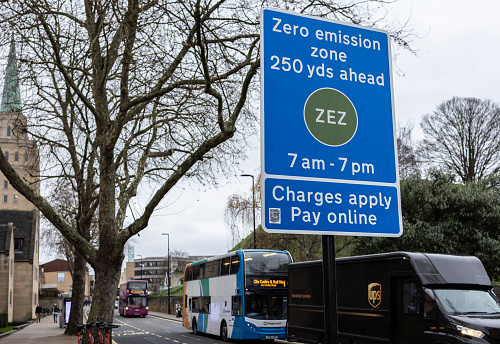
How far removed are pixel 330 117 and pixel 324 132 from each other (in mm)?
113

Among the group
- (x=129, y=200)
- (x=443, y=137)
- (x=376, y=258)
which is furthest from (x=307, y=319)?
(x=443, y=137)

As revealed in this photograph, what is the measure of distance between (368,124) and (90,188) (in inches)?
919

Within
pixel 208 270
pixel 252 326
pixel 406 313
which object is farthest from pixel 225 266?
pixel 406 313

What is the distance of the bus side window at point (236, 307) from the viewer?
25.5m

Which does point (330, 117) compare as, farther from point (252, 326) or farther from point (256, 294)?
point (252, 326)

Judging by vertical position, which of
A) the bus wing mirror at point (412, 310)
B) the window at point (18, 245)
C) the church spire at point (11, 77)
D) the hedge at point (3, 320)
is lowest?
the hedge at point (3, 320)

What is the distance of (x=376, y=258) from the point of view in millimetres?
16281

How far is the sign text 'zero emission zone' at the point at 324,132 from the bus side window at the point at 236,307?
73.9ft

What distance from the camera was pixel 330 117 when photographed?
11.6 feet

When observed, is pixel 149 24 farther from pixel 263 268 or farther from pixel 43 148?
pixel 263 268

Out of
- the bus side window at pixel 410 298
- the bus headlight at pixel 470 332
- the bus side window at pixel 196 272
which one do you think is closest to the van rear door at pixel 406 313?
the bus side window at pixel 410 298

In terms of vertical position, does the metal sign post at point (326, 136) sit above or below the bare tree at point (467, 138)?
below

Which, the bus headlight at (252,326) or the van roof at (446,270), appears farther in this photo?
the bus headlight at (252,326)

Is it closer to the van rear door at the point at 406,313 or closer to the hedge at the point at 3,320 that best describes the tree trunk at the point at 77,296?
the hedge at the point at 3,320
